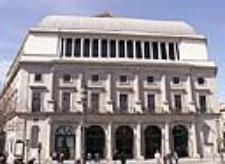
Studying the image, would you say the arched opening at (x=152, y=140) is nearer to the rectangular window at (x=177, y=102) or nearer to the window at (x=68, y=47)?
the rectangular window at (x=177, y=102)

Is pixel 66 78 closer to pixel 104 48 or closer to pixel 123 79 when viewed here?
pixel 104 48

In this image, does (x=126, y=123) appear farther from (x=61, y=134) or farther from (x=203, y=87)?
(x=203, y=87)

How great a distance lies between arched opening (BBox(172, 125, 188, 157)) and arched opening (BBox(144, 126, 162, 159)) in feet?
6.96

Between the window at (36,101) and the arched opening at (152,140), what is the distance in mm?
14084

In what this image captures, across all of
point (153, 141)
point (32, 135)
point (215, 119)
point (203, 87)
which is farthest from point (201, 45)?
Answer: point (32, 135)

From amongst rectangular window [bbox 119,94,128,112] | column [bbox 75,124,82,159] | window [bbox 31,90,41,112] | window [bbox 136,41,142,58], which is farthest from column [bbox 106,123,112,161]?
window [bbox 136,41,142,58]

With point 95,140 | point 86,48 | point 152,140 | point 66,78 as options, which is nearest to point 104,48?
point 86,48

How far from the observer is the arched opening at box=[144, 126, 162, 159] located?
56.8m

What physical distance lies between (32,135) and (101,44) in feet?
50.2

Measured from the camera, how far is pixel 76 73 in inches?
2249

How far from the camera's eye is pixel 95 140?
184 feet

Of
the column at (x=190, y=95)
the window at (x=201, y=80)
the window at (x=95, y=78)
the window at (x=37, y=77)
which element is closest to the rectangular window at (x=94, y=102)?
the window at (x=95, y=78)

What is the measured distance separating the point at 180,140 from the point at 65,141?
1508 centimetres

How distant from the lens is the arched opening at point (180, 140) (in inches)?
2265
